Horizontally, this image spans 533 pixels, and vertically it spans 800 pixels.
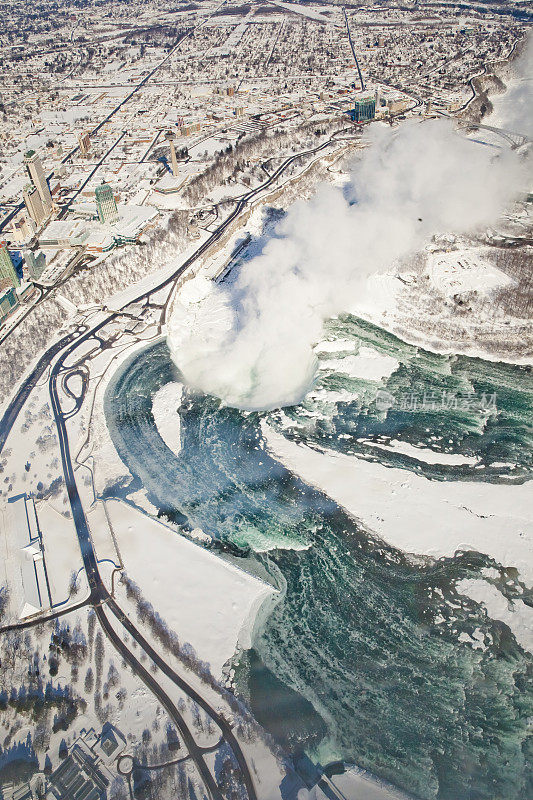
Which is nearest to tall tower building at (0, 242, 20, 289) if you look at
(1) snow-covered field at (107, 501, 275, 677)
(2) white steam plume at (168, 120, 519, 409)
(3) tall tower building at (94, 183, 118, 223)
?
(3) tall tower building at (94, 183, 118, 223)

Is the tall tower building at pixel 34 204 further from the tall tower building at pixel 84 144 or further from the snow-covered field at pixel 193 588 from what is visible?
the snow-covered field at pixel 193 588

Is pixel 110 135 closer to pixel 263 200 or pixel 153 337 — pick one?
pixel 263 200

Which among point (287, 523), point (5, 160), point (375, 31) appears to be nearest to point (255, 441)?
point (287, 523)

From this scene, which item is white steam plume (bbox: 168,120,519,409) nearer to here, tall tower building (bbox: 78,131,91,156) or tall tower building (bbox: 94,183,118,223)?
tall tower building (bbox: 94,183,118,223)

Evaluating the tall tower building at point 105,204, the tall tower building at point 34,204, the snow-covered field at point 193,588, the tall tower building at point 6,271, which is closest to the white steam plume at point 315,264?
the snow-covered field at point 193,588

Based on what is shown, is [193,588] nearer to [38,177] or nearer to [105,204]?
[105,204]

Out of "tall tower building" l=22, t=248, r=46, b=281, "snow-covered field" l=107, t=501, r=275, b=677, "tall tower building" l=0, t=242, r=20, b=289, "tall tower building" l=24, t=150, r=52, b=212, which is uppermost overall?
"tall tower building" l=24, t=150, r=52, b=212
